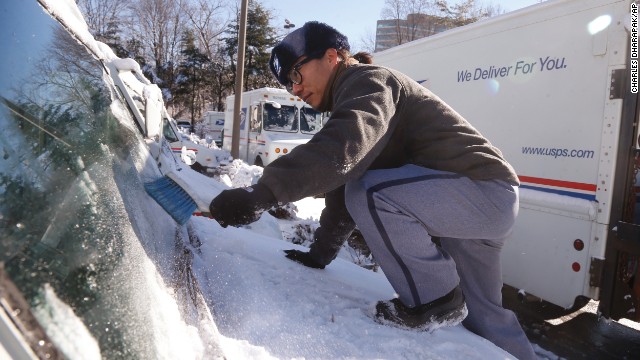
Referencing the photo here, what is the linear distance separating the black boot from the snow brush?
78 cm

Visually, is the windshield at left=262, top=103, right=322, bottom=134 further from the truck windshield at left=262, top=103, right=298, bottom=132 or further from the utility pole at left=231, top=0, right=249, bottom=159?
the utility pole at left=231, top=0, right=249, bottom=159

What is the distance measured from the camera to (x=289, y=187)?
1519mm

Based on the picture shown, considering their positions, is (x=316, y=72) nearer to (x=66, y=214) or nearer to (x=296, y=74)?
(x=296, y=74)

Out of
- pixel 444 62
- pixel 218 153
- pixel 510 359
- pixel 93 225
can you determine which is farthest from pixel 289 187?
pixel 218 153

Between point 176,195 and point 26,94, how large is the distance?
795mm

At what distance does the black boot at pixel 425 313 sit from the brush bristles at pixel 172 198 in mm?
820

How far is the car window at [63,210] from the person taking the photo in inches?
28.8

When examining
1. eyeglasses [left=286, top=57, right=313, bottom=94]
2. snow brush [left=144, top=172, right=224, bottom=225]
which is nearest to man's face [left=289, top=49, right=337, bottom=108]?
eyeglasses [left=286, top=57, right=313, bottom=94]

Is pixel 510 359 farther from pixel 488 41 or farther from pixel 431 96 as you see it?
pixel 488 41

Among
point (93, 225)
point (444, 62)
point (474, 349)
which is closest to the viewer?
point (93, 225)

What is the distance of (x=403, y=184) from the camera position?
5.87 ft

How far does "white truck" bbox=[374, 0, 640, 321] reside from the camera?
11.4 feet

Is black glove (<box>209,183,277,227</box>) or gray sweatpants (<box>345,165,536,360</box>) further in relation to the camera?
gray sweatpants (<box>345,165,536,360</box>)

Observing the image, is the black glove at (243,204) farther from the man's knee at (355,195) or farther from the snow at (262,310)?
the man's knee at (355,195)
